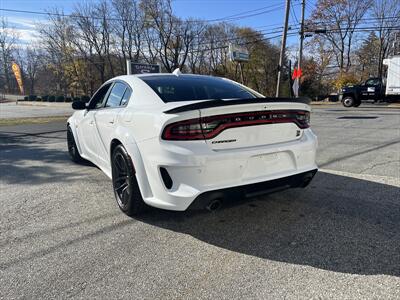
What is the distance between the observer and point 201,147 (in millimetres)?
2676

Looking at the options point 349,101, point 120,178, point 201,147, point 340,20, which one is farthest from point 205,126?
point 340,20

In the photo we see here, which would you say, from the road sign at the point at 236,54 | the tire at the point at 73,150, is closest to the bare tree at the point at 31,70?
the road sign at the point at 236,54

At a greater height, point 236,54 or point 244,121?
point 236,54

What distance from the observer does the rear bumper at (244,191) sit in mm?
2670

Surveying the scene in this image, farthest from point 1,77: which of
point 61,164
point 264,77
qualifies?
point 61,164

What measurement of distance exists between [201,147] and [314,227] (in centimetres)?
143

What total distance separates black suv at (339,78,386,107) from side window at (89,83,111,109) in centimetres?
2353

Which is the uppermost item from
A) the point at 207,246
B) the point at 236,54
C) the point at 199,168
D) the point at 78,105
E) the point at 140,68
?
the point at 236,54

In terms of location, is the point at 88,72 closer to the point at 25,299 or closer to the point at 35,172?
the point at 35,172

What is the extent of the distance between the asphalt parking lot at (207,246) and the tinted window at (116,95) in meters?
1.21

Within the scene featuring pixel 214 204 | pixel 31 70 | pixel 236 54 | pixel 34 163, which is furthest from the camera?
pixel 31 70

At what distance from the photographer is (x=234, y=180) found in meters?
2.74

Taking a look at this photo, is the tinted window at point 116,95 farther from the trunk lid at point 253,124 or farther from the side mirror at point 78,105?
the trunk lid at point 253,124

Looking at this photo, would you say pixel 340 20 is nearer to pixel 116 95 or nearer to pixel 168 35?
pixel 168 35
